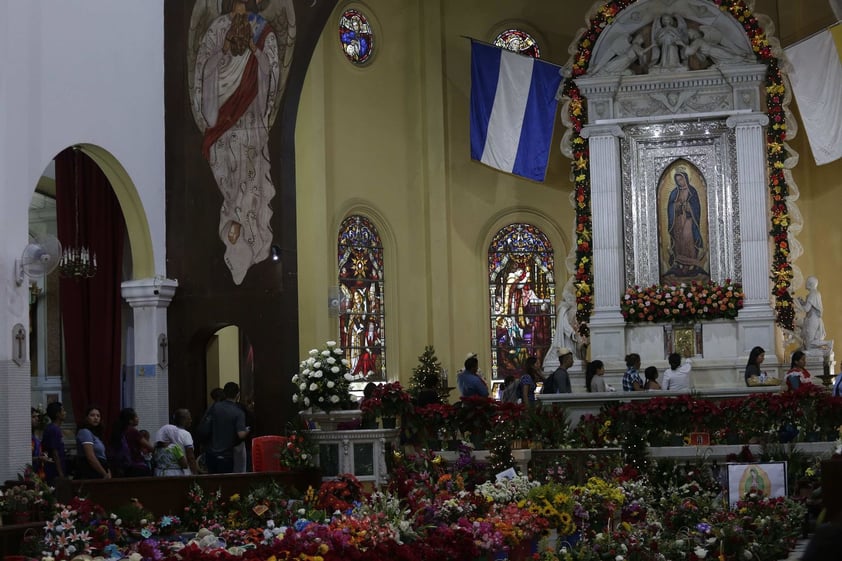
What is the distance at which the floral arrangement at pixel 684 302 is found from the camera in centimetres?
2031

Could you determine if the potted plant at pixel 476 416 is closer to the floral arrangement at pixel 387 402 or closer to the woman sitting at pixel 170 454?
the floral arrangement at pixel 387 402

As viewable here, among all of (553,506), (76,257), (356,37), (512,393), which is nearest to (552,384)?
(512,393)

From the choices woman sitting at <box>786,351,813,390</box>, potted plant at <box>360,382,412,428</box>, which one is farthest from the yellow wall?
potted plant at <box>360,382,412,428</box>

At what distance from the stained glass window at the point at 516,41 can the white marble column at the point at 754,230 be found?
15.1ft

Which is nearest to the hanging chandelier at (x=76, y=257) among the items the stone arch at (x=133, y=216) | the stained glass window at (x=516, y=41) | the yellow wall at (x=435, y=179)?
the stone arch at (x=133, y=216)

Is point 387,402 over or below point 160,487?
over

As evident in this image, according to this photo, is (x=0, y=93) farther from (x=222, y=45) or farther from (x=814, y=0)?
(x=814, y=0)

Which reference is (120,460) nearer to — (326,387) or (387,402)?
(326,387)

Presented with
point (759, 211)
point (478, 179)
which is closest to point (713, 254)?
point (759, 211)

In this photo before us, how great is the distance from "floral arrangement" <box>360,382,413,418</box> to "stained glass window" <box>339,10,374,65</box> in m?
9.69

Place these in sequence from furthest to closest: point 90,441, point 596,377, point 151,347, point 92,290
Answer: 1. point 92,290
2. point 151,347
3. point 596,377
4. point 90,441

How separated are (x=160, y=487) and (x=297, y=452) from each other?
1750 millimetres

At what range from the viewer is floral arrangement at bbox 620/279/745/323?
2031cm

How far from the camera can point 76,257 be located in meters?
17.4
